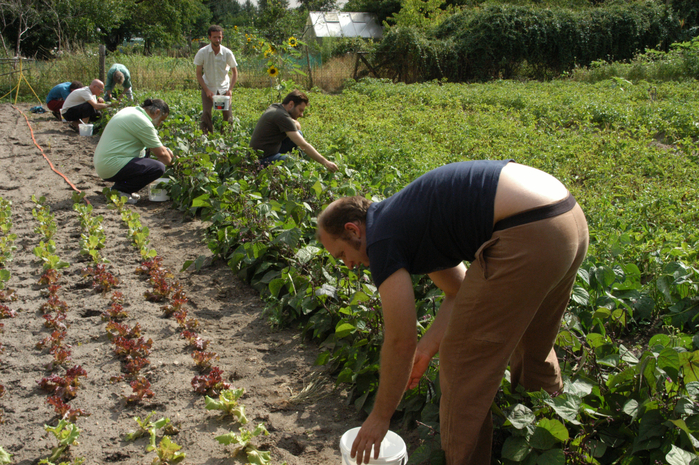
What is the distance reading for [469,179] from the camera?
165 centimetres

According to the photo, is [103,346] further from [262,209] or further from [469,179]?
[469,179]

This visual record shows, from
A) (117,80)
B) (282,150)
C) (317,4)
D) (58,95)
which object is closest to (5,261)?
(282,150)

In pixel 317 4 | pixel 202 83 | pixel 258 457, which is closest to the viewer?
pixel 258 457

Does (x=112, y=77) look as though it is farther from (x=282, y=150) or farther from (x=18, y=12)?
(x=18, y=12)

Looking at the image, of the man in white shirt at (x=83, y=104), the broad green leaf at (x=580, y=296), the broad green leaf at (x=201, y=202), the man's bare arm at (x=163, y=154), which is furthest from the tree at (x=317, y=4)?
the broad green leaf at (x=580, y=296)

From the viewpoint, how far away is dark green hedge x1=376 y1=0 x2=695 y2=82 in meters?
18.0

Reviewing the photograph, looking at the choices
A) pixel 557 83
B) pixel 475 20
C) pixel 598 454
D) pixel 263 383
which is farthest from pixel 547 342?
pixel 475 20

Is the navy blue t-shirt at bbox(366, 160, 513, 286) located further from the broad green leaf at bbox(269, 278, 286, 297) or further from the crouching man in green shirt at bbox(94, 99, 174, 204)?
the crouching man in green shirt at bbox(94, 99, 174, 204)

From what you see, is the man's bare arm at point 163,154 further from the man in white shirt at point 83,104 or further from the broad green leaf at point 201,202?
the man in white shirt at point 83,104

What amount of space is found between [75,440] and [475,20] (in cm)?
1941

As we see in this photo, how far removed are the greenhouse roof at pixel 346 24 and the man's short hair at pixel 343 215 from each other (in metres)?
31.9

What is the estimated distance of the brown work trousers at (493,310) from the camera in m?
1.55

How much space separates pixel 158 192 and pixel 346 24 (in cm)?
2929

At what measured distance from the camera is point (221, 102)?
22.9 ft
